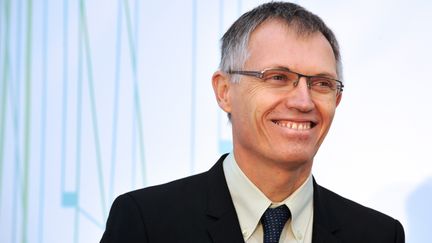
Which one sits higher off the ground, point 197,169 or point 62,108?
point 62,108

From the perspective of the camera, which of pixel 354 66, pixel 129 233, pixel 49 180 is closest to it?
pixel 129 233

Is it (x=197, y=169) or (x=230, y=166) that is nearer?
(x=230, y=166)

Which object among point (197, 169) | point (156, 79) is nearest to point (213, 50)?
point (156, 79)

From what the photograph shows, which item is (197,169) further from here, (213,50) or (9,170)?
(9,170)

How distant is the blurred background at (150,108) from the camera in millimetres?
2350

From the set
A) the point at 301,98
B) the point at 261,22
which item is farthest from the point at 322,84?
the point at 261,22

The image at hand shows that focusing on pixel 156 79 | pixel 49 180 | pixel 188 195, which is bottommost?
pixel 49 180

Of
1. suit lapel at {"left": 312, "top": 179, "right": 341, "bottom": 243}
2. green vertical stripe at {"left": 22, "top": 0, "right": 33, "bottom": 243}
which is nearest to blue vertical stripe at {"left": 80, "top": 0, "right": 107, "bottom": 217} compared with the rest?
green vertical stripe at {"left": 22, "top": 0, "right": 33, "bottom": 243}

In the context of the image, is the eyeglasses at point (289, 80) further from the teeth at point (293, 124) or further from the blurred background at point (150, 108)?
the blurred background at point (150, 108)

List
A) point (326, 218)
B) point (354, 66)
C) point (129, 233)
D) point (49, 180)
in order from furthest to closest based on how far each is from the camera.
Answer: point (49, 180) < point (354, 66) < point (326, 218) < point (129, 233)

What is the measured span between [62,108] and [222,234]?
1.19m

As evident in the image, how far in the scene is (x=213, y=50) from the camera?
2.50 metres

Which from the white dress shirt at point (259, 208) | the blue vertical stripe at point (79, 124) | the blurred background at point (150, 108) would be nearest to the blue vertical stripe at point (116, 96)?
the blurred background at point (150, 108)

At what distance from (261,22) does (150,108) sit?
910 millimetres
